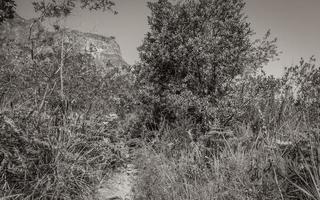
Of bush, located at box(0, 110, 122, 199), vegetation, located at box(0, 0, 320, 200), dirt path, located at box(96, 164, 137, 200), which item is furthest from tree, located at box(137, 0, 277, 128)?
bush, located at box(0, 110, 122, 199)

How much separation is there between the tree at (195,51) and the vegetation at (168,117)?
0.05 meters

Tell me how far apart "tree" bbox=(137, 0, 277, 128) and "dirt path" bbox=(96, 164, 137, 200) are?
9.11ft

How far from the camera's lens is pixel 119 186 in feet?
→ 18.0

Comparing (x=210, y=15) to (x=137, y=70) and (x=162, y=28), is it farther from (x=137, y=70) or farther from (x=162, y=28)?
(x=137, y=70)

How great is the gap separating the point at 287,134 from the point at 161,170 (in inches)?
77.8

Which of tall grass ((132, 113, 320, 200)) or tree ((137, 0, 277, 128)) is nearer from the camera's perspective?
tall grass ((132, 113, 320, 200))

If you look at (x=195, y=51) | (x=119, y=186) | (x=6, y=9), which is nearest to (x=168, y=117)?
(x=195, y=51)

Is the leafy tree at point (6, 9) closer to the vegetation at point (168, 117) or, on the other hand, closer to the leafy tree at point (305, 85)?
the vegetation at point (168, 117)

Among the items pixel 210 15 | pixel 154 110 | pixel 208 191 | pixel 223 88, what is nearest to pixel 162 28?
pixel 210 15

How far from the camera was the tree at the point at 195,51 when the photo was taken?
25.7 feet

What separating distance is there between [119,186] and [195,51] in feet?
13.7

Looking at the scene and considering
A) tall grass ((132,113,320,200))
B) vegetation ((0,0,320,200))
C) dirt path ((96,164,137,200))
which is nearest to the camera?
tall grass ((132,113,320,200))

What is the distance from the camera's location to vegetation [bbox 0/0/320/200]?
3.73 m

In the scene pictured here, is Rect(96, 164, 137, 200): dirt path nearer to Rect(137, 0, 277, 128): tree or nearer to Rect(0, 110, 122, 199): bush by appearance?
Rect(0, 110, 122, 199): bush
